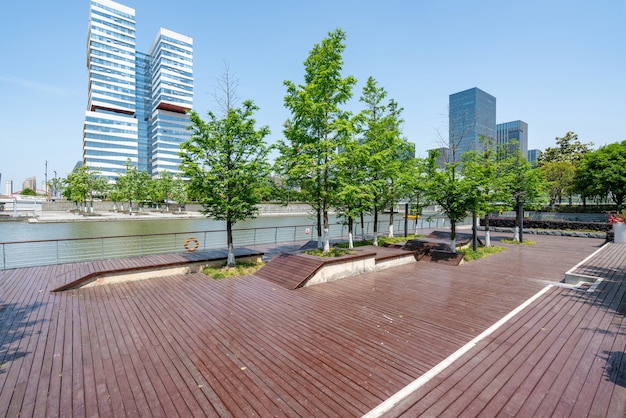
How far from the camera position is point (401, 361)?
192 inches

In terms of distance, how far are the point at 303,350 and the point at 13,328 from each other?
615 cm

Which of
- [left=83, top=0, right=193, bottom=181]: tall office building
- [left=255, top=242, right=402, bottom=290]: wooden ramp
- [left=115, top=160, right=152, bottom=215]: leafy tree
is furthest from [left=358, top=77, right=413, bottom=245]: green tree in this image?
[left=83, top=0, right=193, bottom=181]: tall office building

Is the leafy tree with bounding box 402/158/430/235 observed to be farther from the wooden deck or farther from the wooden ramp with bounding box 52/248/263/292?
the wooden ramp with bounding box 52/248/263/292

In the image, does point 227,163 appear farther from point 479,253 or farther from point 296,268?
point 479,253

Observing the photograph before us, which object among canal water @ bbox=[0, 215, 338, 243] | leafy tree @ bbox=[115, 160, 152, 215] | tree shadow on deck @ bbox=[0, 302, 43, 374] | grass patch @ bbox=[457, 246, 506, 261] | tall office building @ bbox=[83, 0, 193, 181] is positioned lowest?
canal water @ bbox=[0, 215, 338, 243]

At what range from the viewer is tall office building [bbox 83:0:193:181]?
9431 centimetres

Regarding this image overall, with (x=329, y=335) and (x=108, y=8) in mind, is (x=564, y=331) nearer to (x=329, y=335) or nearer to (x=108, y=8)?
(x=329, y=335)

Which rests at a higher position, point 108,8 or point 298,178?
point 108,8

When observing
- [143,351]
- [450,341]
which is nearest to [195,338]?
[143,351]

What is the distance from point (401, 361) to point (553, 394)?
2030mm

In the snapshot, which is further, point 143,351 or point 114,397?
point 143,351

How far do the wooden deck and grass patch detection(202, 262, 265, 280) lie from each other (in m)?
1.12

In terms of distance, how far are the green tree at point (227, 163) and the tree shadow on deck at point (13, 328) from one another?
5.42 m

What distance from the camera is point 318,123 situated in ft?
39.1
